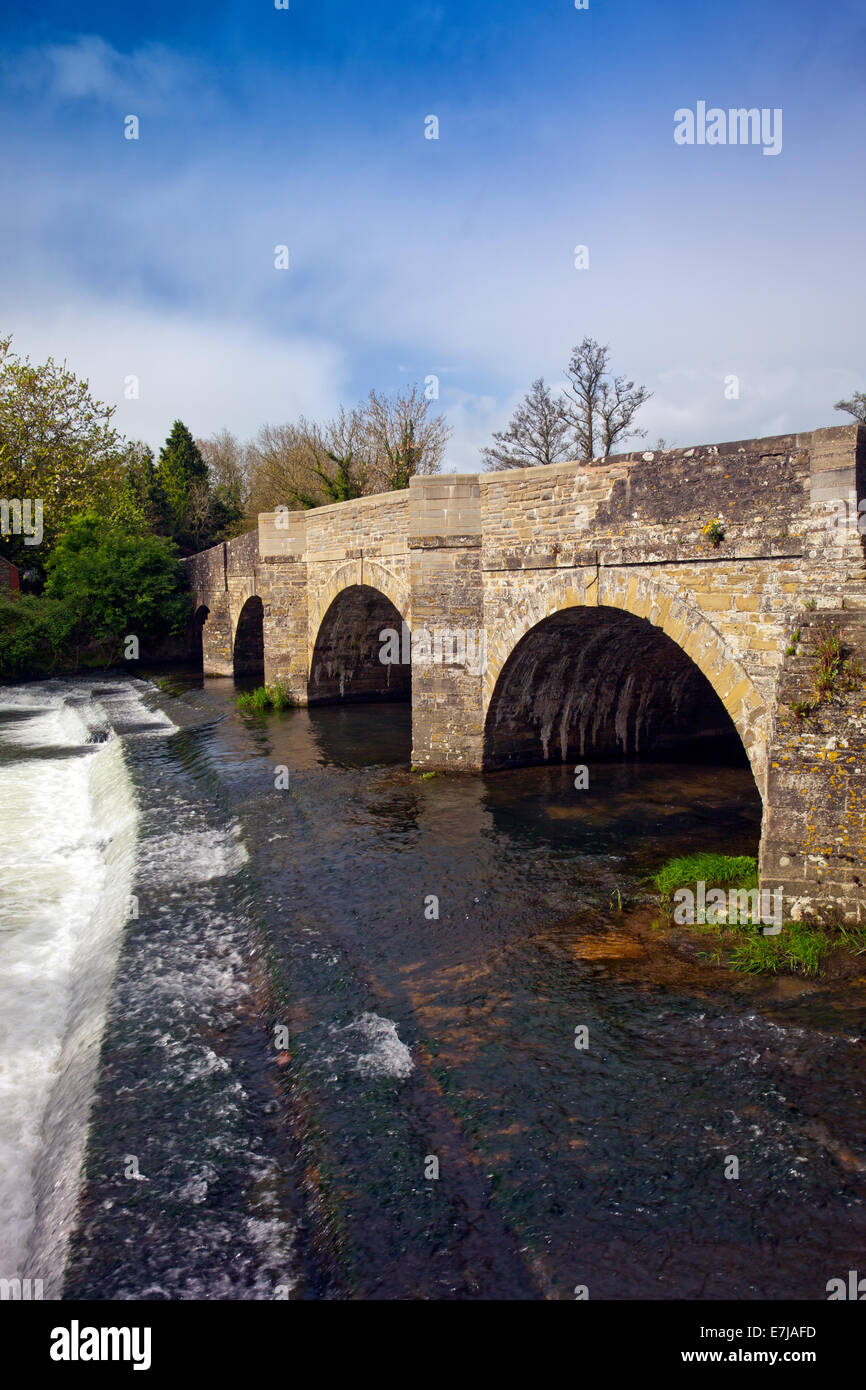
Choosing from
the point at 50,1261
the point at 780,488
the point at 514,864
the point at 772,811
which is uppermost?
the point at 780,488

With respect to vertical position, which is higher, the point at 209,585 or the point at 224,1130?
the point at 209,585

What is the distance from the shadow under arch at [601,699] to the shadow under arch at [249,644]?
14.9 m

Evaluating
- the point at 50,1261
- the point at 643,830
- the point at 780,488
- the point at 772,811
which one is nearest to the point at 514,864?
the point at 643,830

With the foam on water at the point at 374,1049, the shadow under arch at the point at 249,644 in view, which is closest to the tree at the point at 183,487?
the shadow under arch at the point at 249,644

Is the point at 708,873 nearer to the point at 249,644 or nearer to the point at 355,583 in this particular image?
the point at 355,583

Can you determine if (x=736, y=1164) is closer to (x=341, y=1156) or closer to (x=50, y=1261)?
(x=341, y=1156)

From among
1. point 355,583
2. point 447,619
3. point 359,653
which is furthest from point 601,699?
point 359,653

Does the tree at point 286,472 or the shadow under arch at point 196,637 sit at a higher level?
the tree at point 286,472

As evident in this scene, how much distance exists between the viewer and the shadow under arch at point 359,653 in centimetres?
1928

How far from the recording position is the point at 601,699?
14.1 m

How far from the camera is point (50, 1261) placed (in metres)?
4.21

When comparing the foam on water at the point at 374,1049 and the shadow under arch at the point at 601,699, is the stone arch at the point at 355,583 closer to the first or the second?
the shadow under arch at the point at 601,699

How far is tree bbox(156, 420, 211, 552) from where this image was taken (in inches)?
1820

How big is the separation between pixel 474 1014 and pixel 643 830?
4.82 metres
